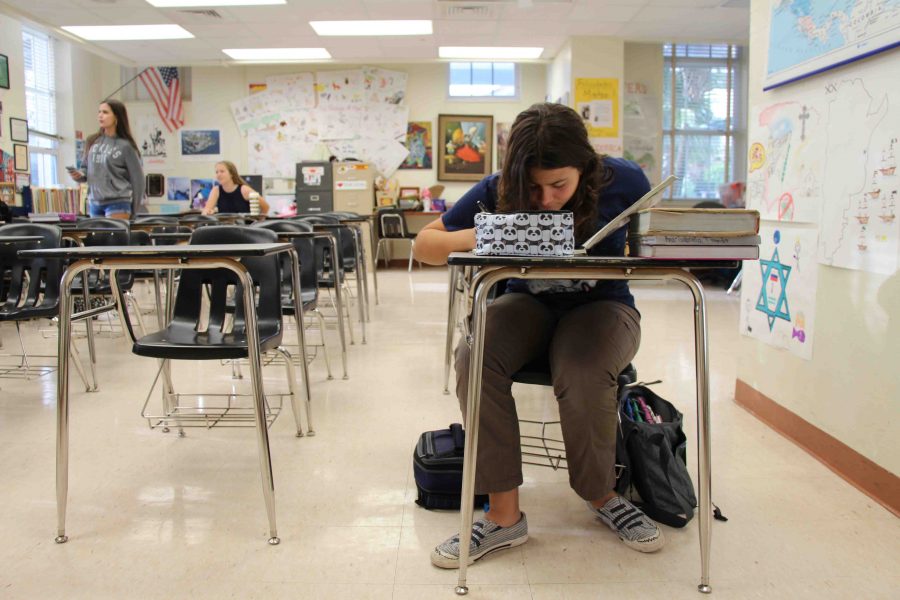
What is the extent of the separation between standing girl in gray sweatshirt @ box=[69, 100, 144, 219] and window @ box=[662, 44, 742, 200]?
20.4 ft

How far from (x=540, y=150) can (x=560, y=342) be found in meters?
0.43

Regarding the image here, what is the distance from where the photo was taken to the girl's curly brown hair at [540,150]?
4.52 feet

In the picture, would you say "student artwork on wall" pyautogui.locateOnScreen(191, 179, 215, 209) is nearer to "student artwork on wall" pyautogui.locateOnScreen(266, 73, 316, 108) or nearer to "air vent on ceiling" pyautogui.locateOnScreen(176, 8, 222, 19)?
"student artwork on wall" pyautogui.locateOnScreen(266, 73, 316, 108)

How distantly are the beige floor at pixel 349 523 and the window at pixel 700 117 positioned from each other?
21.4 feet

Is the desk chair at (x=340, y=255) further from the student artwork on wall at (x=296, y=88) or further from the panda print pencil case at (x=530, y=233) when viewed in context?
the student artwork on wall at (x=296, y=88)

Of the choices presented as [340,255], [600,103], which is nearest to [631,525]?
[340,255]

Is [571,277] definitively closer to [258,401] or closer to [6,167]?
[258,401]

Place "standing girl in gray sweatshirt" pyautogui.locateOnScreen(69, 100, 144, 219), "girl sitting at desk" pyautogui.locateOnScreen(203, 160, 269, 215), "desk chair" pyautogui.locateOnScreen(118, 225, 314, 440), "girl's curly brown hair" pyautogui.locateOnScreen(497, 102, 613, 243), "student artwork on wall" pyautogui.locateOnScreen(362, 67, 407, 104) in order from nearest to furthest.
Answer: "girl's curly brown hair" pyautogui.locateOnScreen(497, 102, 613, 243), "desk chair" pyautogui.locateOnScreen(118, 225, 314, 440), "standing girl in gray sweatshirt" pyautogui.locateOnScreen(69, 100, 144, 219), "girl sitting at desk" pyautogui.locateOnScreen(203, 160, 269, 215), "student artwork on wall" pyautogui.locateOnScreen(362, 67, 407, 104)

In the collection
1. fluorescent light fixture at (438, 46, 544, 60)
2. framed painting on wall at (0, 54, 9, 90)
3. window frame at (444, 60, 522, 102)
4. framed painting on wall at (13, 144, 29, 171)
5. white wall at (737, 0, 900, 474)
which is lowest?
white wall at (737, 0, 900, 474)

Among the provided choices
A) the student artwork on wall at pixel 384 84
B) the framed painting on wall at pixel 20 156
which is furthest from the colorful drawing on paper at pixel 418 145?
the framed painting on wall at pixel 20 156

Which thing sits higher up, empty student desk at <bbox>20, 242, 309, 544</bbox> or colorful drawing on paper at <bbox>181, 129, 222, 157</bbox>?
colorful drawing on paper at <bbox>181, 129, 222, 157</bbox>

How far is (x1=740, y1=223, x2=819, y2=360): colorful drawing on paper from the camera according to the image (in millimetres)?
2057

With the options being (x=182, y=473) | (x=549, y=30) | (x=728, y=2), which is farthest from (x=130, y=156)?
(x=728, y=2)

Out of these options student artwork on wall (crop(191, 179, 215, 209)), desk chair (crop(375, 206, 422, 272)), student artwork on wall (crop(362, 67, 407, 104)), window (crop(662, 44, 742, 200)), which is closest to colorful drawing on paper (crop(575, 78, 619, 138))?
window (crop(662, 44, 742, 200))
